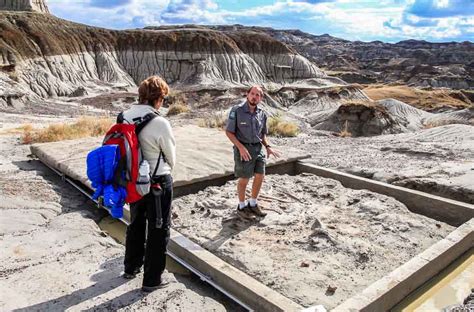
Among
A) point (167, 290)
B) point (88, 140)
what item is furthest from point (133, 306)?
point (88, 140)

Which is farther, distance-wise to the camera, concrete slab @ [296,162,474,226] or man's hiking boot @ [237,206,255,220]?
concrete slab @ [296,162,474,226]

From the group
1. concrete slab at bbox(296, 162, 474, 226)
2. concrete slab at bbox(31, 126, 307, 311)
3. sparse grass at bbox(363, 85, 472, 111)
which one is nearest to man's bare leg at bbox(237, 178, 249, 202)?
concrete slab at bbox(31, 126, 307, 311)

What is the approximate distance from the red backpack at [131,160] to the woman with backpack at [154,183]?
0.04m

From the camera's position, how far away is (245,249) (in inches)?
201

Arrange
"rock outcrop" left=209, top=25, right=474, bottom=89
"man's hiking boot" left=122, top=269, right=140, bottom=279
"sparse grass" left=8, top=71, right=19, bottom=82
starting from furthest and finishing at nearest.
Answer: "rock outcrop" left=209, top=25, right=474, bottom=89 < "sparse grass" left=8, top=71, right=19, bottom=82 < "man's hiking boot" left=122, top=269, right=140, bottom=279

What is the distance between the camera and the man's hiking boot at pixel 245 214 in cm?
587

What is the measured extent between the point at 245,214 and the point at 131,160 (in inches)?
94.2

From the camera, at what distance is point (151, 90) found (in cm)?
390

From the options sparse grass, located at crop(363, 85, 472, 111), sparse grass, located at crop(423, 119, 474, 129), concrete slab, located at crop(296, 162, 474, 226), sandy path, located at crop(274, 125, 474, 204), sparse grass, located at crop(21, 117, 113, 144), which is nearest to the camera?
concrete slab, located at crop(296, 162, 474, 226)

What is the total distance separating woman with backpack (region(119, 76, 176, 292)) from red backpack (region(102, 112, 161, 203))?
0.04 m

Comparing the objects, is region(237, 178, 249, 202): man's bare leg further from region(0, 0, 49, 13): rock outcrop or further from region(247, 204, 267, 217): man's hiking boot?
region(0, 0, 49, 13): rock outcrop

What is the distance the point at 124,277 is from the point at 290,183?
3.91 meters

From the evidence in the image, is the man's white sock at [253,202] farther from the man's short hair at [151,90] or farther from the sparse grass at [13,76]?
the sparse grass at [13,76]

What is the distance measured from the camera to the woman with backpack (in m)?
3.90
